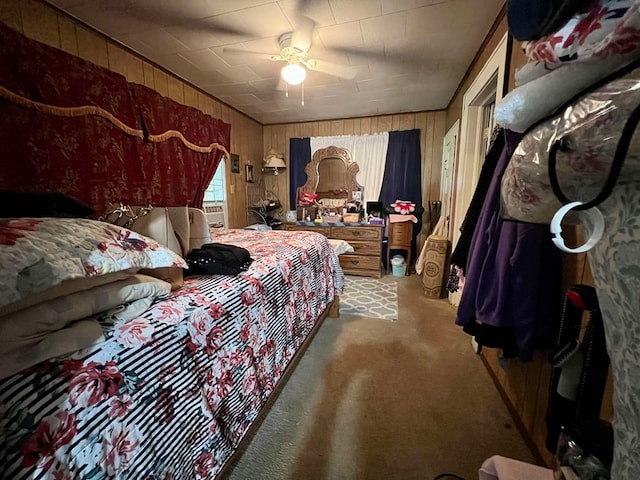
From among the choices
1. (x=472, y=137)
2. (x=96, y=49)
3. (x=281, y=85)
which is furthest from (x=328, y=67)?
(x=96, y=49)

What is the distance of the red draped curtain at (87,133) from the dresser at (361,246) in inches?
75.5

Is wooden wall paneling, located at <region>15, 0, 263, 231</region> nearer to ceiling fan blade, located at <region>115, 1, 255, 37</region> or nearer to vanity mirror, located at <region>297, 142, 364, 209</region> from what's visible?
ceiling fan blade, located at <region>115, 1, 255, 37</region>

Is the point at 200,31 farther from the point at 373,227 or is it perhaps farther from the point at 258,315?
the point at 373,227

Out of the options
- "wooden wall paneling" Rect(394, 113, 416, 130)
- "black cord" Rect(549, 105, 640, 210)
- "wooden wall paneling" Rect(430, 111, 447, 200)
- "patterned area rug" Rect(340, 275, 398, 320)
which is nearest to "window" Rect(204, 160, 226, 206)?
"patterned area rug" Rect(340, 275, 398, 320)

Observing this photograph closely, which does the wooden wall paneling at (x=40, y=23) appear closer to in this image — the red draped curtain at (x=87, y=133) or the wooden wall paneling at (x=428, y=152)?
the red draped curtain at (x=87, y=133)

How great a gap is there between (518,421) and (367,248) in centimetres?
249

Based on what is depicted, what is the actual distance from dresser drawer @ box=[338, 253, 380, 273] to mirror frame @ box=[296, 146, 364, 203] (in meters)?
0.96

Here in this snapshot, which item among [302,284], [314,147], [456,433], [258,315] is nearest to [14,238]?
[258,315]

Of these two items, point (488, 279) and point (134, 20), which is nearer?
point (488, 279)

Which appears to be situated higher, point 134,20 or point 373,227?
point 134,20

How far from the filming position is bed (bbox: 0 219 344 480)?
1.61 ft

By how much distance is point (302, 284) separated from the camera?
1660 millimetres

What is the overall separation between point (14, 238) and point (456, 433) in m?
1.73

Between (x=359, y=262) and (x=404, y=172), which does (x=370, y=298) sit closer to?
(x=359, y=262)
